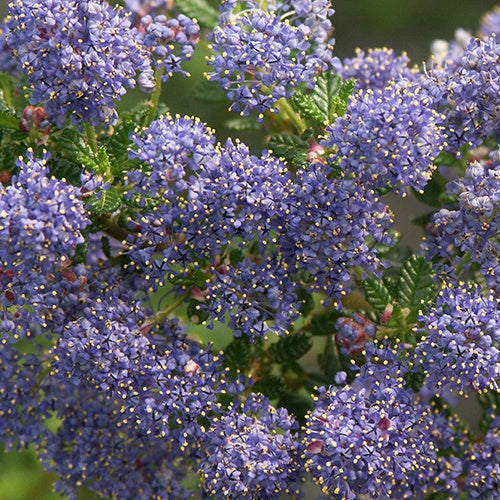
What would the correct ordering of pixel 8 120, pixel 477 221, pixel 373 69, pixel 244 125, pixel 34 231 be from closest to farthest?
pixel 34 231
pixel 477 221
pixel 8 120
pixel 373 69
pixel 244 125

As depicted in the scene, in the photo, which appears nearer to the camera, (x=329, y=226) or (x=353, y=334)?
(x=329, y=226)

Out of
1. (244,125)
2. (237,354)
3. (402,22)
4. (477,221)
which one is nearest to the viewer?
(477,221)

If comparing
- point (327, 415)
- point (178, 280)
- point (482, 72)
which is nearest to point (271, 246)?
point (178, 280)

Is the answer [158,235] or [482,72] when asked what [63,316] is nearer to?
[158,235]

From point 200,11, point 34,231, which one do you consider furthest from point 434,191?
point 34,231

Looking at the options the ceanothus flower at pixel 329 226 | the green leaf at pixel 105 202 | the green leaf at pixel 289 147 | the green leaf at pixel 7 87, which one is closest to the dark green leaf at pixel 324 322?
the ceanothus flower at pixel 329 226

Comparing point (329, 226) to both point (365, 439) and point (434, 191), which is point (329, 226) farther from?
point (434, 191)

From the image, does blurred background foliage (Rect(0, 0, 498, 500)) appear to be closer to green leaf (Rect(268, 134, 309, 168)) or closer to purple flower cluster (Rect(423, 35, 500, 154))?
purple flower cluster (Rect(423, 35, 500, 154))

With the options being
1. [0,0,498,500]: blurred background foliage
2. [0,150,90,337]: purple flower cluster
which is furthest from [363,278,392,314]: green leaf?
[0,0,498,500]: blurred background foliage

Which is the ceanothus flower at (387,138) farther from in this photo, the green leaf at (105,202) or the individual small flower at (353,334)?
the green leaf at (105,202)
